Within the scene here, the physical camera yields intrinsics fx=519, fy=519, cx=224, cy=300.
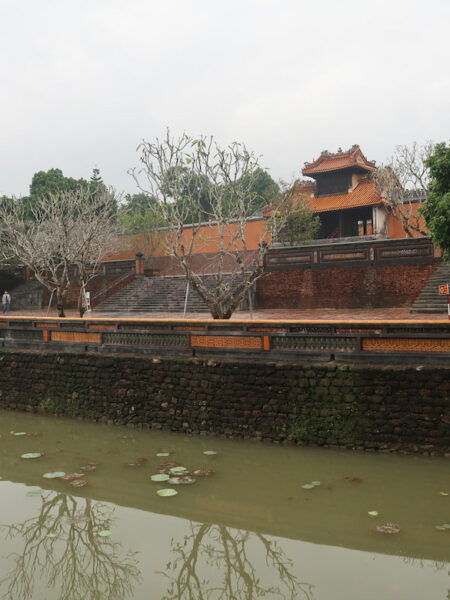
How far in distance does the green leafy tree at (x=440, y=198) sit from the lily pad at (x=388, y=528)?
7025 mm

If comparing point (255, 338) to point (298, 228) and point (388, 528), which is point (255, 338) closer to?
point (388, 528)

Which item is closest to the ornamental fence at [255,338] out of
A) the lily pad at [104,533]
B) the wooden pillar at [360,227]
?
the lily pad at [104,533]

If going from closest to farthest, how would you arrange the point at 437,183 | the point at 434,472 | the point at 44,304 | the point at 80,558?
the point at 80,558, the point at 434,472, the point at 437,183, the point at 44,304

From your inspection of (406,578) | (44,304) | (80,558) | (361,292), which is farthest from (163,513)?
(44,304)

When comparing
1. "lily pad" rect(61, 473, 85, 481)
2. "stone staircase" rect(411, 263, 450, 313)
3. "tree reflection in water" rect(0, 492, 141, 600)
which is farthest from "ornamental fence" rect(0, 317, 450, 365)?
"stone staircase" rect(411, 263, 450, 313)

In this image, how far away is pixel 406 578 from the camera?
4.68 meters

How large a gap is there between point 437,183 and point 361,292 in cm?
657

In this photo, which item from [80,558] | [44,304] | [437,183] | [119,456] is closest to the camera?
[80,558]

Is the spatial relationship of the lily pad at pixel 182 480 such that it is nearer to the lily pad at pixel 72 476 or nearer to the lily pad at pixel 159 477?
the lily pad at pixel 159 477

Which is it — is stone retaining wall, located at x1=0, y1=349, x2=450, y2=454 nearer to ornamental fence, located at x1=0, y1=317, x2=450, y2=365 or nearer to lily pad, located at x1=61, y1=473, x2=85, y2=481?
ornamental fence, located at x1=0, y1=317, x2=450, y2=365

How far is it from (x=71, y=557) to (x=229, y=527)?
5.66ft

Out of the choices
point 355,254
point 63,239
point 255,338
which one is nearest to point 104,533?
point 255,338

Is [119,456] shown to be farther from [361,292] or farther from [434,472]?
[361,292]

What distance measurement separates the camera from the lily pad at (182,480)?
6.95 metres
